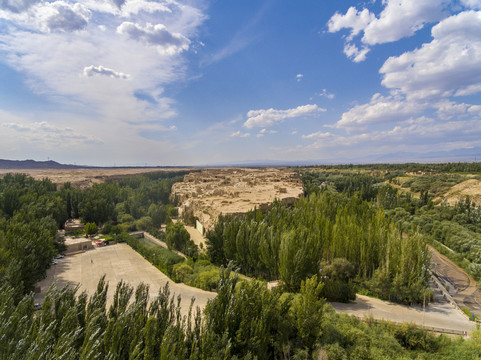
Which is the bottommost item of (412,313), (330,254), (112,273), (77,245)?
(112,273)

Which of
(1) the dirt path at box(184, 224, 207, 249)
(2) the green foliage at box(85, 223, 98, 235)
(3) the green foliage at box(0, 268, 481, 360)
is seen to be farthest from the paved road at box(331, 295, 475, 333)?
(2) the green foliage at box(85, 223, 98, 235)

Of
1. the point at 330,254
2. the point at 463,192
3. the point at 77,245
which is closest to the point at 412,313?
the point at 330,254

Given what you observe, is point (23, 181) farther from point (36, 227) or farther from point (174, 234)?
point (174, 234)

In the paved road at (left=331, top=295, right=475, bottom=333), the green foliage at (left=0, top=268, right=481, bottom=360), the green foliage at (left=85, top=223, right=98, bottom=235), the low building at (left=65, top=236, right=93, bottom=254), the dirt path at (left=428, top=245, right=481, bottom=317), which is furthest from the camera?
the green foliage at (left=85, top=223, right=98, bottom=235)

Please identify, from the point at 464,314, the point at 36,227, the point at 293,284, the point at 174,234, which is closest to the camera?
the point at 464,314

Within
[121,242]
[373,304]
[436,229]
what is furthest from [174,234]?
[436,229]

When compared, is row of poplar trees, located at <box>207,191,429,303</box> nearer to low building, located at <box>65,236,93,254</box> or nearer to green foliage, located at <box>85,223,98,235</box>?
low building, located at <box>65,236,93,254</box>

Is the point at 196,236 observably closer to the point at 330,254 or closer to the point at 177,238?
the point at 177,238
